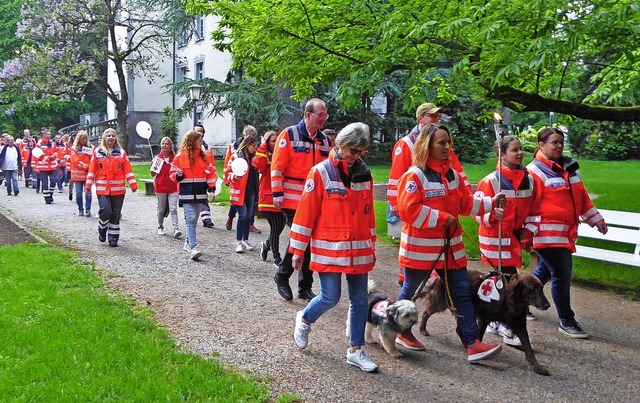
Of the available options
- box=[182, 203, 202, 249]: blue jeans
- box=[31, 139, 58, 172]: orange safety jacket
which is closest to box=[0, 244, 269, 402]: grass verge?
box=[182, 203, 202, 249]: blue jeans

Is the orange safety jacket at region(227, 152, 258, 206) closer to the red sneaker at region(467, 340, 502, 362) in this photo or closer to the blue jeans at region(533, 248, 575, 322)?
the blue jeans at region(533, 248, 575, 322)

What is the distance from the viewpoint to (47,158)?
60.5 ft

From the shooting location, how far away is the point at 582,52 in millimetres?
9969

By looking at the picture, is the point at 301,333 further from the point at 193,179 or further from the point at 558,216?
the point at 193,179

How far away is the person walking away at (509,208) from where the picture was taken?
20.1ft

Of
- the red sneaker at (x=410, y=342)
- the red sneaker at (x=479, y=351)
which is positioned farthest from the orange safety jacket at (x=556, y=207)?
the red sneaker at (x=410, y=342)

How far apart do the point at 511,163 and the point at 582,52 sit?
4723 millimetres

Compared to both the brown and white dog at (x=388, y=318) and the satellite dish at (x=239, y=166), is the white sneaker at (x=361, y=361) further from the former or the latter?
the satellite dish at (x=239, y=166)

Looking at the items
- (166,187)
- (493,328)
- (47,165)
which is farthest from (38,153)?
(493,328)

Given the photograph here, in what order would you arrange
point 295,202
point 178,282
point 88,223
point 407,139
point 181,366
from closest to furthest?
point 181,366
point 407,139
point 295,202
point 178,282
point 88,223

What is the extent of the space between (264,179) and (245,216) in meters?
1.24

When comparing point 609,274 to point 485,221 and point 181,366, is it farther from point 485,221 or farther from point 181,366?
point 181,366

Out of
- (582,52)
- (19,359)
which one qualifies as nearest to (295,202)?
(19,359)

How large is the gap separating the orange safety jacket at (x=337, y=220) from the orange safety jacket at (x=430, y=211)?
33 cm
